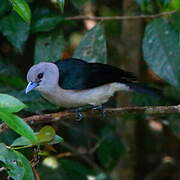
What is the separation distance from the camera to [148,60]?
371 cm

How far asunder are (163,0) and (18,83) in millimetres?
1162

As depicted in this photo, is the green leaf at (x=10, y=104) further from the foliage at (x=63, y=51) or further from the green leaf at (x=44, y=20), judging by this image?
the green leaf at (x=44, y=20)

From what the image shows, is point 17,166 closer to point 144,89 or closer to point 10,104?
point 10,104

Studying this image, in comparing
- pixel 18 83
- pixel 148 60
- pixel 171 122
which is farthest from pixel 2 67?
pixel 171 122

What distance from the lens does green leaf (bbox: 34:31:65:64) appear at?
154 inches

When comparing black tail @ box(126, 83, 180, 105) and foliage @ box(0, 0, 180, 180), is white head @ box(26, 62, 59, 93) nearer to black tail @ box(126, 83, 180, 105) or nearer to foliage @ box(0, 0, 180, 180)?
foliage @ box(0, 0, 180, 180)

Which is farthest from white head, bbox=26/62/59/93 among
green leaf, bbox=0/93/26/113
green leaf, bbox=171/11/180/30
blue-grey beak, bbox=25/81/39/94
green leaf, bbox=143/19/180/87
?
green leaf, bbox=0/93/26/113

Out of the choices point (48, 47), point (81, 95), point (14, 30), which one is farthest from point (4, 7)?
point (81, 95)

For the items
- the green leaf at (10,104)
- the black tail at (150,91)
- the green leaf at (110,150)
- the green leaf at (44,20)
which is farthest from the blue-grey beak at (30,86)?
the green leaf at (10,104)

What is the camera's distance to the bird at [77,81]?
12.7 feet

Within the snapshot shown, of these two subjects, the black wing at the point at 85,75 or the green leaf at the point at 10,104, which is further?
the black wing at the point at 85,75

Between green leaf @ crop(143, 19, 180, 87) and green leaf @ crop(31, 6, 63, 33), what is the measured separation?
655 mm

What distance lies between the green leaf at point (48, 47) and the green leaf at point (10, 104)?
2020mm

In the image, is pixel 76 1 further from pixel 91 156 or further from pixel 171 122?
pixel 91 156
